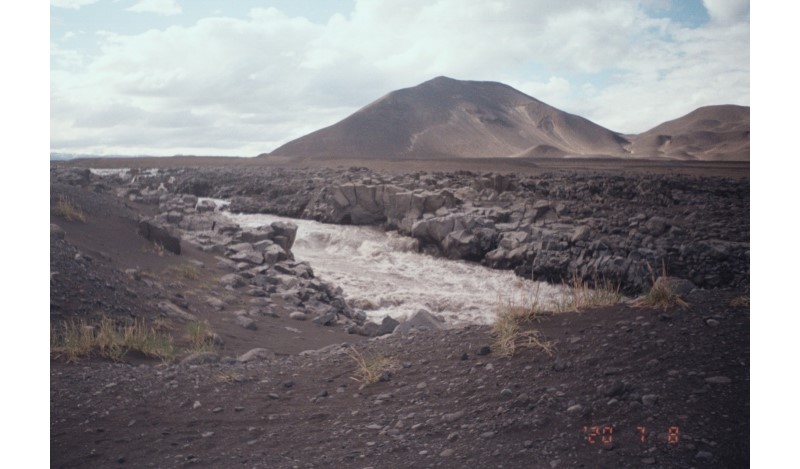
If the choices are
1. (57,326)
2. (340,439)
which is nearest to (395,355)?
(340,439)

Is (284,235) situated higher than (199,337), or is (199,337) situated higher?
(284,235)

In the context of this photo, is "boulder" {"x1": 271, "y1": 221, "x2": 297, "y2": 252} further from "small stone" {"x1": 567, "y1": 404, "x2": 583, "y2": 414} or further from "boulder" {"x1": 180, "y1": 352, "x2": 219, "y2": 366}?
"small stone" {"x1": 567, "y1": 404, "x2": 583, "y2": 414}

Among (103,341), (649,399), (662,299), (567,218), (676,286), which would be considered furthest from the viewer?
(567,218)

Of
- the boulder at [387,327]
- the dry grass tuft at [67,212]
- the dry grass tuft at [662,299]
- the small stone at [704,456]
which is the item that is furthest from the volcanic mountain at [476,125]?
the dry grass tuft at [67,212]

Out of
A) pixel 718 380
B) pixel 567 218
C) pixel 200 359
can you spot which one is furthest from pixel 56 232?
pixel 718 380

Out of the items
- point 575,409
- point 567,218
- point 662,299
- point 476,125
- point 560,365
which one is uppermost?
point 476,125

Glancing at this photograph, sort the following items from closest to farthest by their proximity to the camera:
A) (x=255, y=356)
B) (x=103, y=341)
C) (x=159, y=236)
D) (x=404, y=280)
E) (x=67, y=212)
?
(x=103, y=341), (x=255, y=356), (x=67, y=212), (x=159, y=236), (x=404, y=280)

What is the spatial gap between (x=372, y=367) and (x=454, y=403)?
74 cm

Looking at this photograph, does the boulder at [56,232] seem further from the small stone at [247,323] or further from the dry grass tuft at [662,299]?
the dry grass tuft at [662,299]

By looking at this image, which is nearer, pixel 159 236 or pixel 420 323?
pixel 420 323

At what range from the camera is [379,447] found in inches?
115

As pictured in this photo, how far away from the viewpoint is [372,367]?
378 cm

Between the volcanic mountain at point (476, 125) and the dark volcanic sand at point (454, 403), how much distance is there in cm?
74

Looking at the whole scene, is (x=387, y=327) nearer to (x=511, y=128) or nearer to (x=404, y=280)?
(x=511, y=128)
